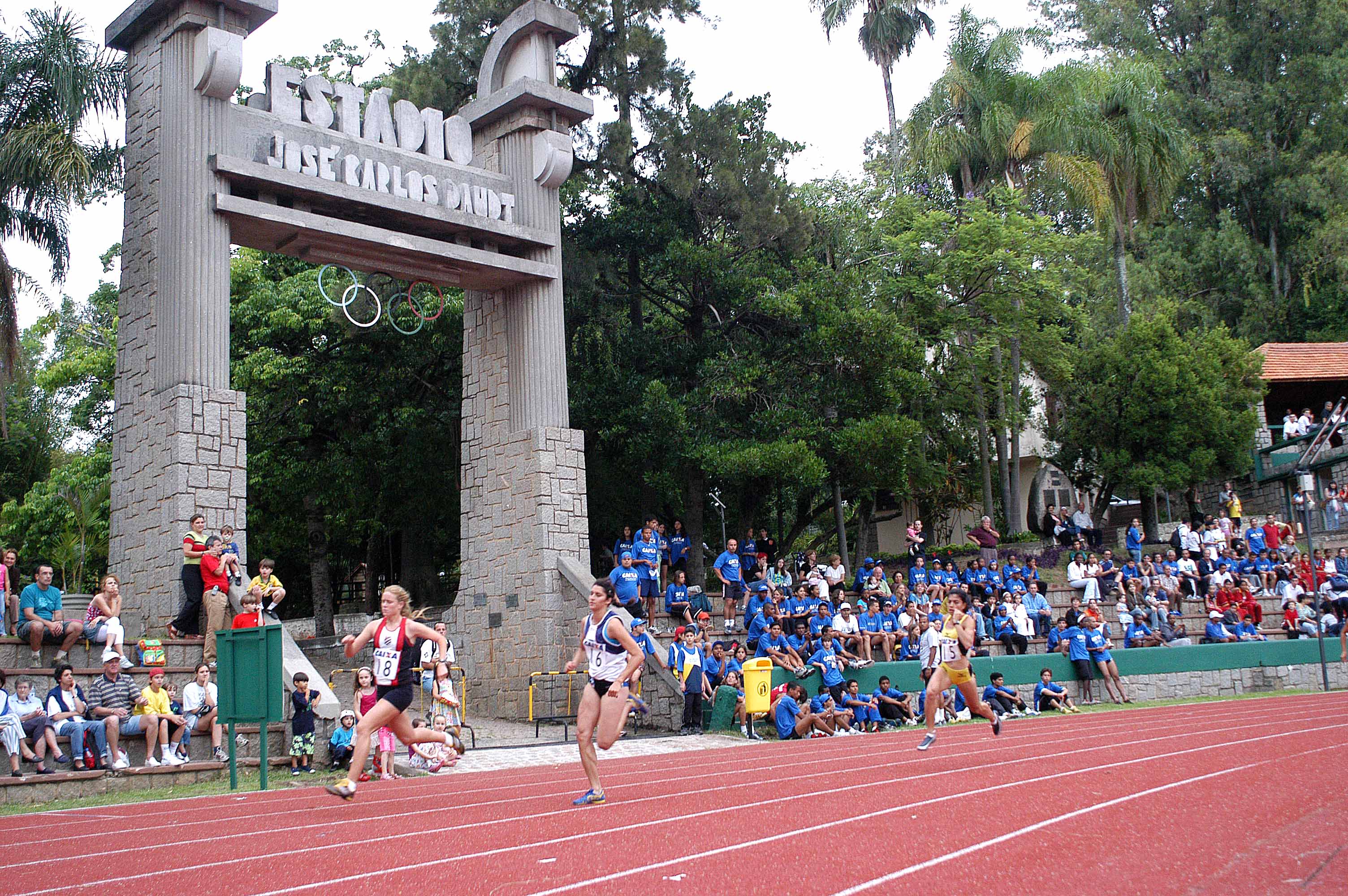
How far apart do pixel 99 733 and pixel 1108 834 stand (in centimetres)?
962

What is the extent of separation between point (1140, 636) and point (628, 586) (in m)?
11.3

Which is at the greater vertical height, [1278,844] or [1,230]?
[1,230]

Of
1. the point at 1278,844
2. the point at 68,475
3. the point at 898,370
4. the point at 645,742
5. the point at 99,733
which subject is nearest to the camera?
the point at 1278,844

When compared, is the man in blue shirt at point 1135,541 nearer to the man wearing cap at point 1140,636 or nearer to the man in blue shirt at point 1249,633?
the man in blue shirt at point 1249,633

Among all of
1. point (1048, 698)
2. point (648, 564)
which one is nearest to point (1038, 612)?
point (1048, 698)

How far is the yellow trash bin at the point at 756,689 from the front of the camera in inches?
702

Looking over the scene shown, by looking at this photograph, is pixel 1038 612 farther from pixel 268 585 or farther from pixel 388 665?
pixel 388 665

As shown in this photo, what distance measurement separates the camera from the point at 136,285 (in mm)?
18047

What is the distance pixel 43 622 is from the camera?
13.8 m

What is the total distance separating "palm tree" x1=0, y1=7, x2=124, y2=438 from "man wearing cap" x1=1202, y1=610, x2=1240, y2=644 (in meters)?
22.2

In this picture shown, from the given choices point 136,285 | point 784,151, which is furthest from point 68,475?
point 784,151

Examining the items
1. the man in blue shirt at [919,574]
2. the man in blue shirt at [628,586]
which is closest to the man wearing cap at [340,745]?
the man in blue shirt at [628,586]

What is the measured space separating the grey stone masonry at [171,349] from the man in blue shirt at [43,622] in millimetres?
2040

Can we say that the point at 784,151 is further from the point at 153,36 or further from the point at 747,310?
the point at 153,36
